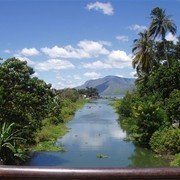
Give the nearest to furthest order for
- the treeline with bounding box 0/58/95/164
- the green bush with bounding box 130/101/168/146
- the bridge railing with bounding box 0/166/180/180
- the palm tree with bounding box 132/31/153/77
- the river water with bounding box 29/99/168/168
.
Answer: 1. the bridge railing with bounding box 0/166/180/180
2. the treeline with bounding box 0/58/95/164
3. the river water with bounding box 29/99/168/168
4. the green bush with bounding box 130/101/168/146
5. the palm tree with bounding box 132/31/153/77

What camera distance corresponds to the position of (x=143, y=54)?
45.0 m

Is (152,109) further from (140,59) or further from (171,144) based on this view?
(140,59)

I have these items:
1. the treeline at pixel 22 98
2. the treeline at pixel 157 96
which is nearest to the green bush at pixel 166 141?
Result: the treeline at pixel 157 96

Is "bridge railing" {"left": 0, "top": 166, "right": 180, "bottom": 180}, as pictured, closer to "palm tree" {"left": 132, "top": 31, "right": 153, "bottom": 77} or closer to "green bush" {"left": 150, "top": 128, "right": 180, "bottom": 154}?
"green bush" {"left": 150, "top": 128, "right": 180, "bottom": 154}

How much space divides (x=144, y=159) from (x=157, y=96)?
9.82 metres

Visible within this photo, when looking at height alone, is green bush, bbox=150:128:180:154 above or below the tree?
below

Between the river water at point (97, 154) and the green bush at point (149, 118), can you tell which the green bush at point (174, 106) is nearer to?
the green bush at point (149, 118)

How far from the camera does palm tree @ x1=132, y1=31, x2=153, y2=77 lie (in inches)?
1768

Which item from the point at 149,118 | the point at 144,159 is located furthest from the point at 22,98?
the point at 149,118

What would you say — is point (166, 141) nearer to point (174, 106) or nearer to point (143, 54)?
point (174, 106)

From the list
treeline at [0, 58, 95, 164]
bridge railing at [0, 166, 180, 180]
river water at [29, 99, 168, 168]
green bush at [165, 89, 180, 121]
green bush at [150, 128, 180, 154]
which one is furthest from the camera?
green bush at [165, 89, 180, 121]

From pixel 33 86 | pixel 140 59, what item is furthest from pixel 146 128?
pixel 140 59

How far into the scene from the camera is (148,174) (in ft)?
5.98

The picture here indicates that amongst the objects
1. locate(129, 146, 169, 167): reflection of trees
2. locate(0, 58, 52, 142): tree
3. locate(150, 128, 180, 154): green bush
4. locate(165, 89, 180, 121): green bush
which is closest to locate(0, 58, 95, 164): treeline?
locate(0, 58, 52, 142): tree
